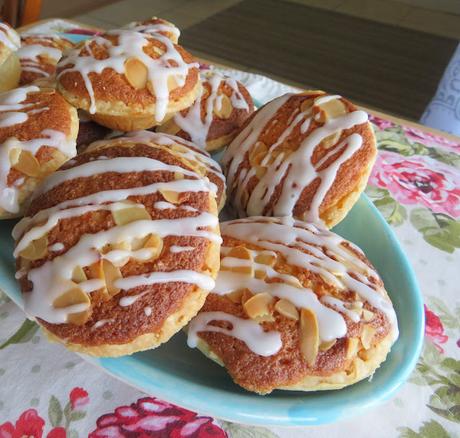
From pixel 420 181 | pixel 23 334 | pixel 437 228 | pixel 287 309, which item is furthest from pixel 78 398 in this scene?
pixel 420 181

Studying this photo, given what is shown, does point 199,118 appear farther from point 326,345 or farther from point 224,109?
point 326,345

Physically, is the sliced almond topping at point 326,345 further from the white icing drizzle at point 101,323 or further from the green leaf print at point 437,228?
the green leaf print at point 437,228

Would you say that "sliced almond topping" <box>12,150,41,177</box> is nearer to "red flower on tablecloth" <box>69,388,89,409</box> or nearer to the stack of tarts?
the stack of tarts

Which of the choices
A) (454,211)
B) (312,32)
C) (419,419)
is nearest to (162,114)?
(419,419)

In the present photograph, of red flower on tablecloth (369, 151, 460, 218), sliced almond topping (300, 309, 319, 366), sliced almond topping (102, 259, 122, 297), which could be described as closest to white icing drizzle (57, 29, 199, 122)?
sliced almond topping (102, 259, 122, 297)

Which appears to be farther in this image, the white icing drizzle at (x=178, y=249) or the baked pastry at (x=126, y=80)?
the baked pastry at (x=126, y=80)

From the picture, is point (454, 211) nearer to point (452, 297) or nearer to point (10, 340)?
point (452, 297)

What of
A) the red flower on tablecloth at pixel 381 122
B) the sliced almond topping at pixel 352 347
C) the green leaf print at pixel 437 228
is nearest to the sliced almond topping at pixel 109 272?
the sliced almond topping at pixel 352 347
